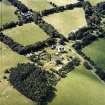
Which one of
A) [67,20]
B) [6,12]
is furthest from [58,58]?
[6,12]

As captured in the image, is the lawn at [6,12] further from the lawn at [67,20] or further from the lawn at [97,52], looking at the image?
the lawn at [97,52]

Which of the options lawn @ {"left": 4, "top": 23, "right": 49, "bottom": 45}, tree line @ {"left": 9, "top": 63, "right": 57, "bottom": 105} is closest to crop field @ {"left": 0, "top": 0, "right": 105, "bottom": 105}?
lawn @ {"left": 4, "top": 23, "right": 49, "bottom": 45}

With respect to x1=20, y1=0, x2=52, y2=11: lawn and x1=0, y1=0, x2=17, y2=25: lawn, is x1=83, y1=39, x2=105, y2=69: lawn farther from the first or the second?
x1=0, y1=0, x2=17, y2=25: lawn

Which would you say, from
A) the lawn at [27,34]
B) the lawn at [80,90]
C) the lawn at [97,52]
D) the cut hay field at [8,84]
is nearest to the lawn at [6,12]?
the lawn at [27,34]

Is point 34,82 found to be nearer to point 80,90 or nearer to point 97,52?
point 80,90

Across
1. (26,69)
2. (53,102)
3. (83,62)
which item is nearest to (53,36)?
(83,62)

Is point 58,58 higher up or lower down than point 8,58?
lower down
